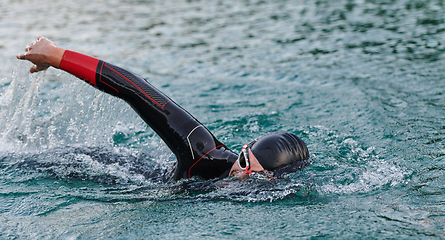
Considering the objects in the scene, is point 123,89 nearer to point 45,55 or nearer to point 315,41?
point 45,55

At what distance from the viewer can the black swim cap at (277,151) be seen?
3.75m

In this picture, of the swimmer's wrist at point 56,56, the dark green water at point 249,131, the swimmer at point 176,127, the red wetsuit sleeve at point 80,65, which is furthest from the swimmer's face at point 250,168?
the swimmer's wrist at point 56,56

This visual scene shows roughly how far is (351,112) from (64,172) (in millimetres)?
4710

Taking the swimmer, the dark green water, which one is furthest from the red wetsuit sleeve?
the dark green water

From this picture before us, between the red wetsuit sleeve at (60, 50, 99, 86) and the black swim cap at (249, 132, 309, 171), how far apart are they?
5.74 ft

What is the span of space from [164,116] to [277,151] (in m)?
1.18

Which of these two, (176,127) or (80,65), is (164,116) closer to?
(176,127)

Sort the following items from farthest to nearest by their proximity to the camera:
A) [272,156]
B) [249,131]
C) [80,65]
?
[249,131] → [80,65] → [272,156]

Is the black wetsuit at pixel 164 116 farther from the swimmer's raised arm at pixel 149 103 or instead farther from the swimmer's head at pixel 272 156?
the swimmer's head at pixel 272 156

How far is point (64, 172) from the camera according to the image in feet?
15.4

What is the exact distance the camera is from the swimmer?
3.81 metres

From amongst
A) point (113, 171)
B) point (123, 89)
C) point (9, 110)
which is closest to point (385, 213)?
point (123, 89)

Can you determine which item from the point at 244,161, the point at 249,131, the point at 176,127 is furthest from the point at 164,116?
the point at 249,131

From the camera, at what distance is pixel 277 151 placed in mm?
3766
